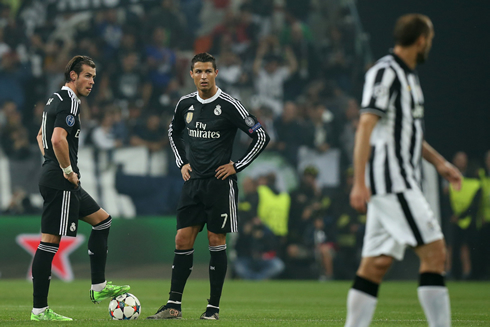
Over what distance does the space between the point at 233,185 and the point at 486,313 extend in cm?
310

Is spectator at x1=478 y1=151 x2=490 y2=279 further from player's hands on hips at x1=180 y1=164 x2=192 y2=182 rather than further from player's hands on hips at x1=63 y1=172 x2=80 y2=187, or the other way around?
player's hands on hips at x1=63 y1=172 x2=80 y2=187

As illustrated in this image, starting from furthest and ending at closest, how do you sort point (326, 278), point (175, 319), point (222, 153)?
point (326, 278) < point (222, 153) < point (175, 319)

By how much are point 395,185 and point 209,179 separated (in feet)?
8.55

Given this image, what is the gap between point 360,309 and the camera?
387 centimetres

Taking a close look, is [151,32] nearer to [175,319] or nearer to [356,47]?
[356,47]

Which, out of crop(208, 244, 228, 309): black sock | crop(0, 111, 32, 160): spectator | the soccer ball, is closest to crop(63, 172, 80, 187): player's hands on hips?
the soccer ball

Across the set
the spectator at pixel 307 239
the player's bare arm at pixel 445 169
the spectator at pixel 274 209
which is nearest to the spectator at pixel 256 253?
the spectator at pixel 274 209

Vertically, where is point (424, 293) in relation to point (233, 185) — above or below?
below

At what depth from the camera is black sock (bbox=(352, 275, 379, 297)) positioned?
3.91m

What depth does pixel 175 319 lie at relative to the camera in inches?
233

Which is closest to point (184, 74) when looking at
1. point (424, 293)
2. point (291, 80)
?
point (291, 80)

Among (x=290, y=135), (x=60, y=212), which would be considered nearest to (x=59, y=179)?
(x=60, y=212)

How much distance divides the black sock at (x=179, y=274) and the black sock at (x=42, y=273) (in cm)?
103

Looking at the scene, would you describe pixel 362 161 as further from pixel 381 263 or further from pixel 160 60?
pixel 160 60
